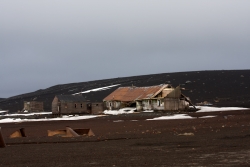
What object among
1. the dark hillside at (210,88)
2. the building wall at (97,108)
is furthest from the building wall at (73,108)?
the dark hillside at (210,88)

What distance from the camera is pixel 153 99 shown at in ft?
218

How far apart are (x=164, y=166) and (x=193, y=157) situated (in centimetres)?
193

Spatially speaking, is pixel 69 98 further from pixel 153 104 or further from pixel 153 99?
pixel 153 99

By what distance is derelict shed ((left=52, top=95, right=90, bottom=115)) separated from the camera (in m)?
73.7

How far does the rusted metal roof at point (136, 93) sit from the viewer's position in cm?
6794

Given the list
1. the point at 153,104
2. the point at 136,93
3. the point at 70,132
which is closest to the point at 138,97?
the point at 136,93

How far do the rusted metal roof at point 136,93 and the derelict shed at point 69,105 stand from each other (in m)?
4.71

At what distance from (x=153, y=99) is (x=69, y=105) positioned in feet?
52.1

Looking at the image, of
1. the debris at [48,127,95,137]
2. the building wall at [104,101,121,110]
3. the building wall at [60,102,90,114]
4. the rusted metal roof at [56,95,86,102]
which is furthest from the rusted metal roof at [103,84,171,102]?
the debris at [48,127,95,137]

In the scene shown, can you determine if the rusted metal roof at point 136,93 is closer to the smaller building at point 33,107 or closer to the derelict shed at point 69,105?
the derelict shed at point 69,105

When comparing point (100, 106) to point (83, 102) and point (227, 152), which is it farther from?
point (227, 152)

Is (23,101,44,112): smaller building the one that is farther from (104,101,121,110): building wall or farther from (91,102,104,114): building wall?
(104,101,121,110): building wall

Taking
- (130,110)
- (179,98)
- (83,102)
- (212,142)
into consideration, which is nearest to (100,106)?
(83,102)

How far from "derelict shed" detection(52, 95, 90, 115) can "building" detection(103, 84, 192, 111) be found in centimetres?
462
